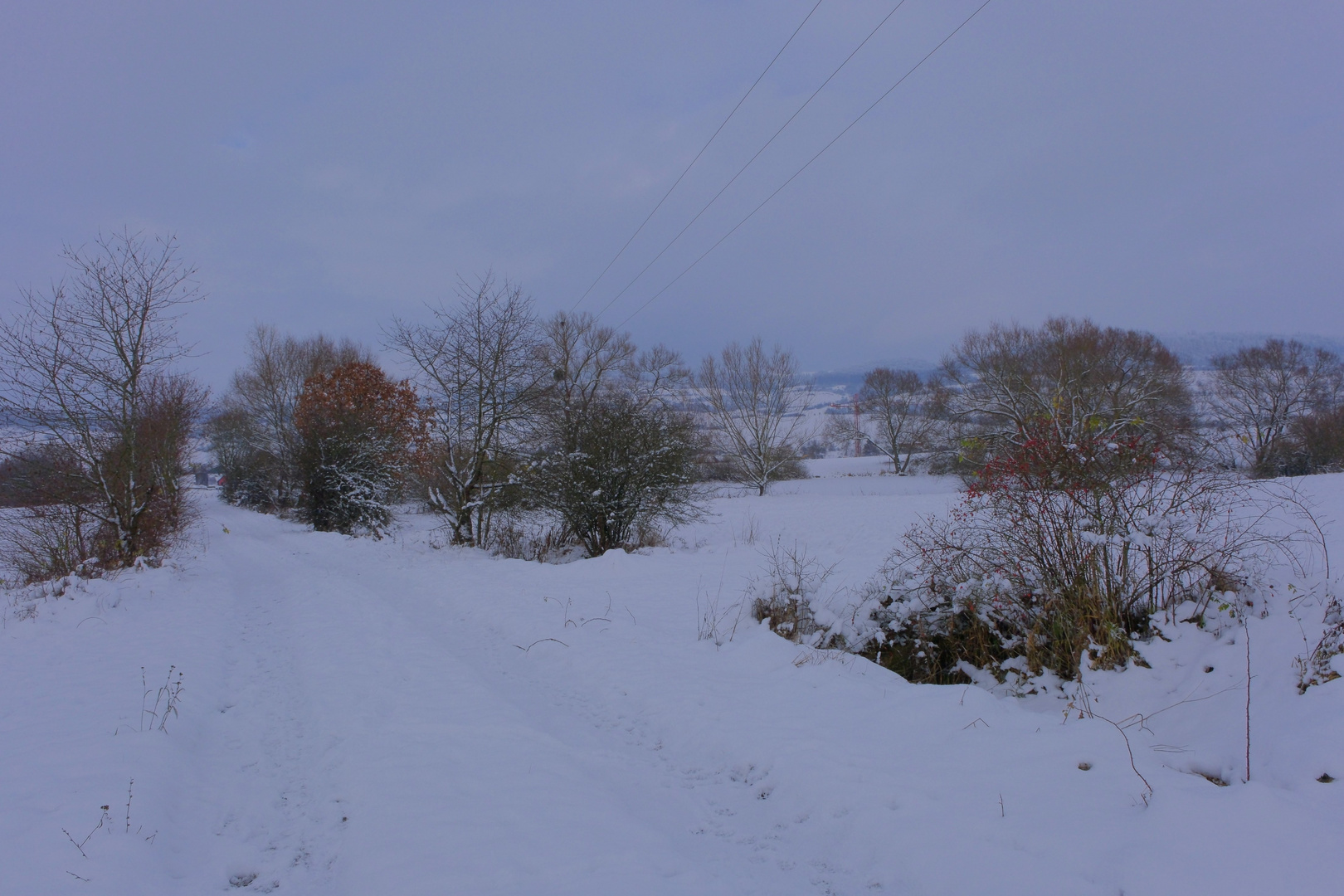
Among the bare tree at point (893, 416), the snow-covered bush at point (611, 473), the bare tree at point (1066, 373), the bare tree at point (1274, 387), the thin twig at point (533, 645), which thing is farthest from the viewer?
the bare tree at point (893, 416)

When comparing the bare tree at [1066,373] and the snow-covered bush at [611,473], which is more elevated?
the bare tree at [1066,373]

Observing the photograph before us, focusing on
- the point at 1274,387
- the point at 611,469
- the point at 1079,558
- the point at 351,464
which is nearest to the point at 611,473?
the point at 611,469

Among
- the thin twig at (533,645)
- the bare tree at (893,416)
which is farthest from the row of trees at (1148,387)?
the thin twig at (533,645)

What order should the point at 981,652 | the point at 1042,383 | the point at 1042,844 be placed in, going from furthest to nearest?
the point at 1042,383 < the point at 981,652 < the point at 1042,844

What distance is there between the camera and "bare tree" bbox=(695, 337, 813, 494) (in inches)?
1665

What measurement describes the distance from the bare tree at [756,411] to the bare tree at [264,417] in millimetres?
23270

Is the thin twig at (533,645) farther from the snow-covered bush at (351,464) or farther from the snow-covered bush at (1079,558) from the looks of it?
the snow-covered bush at (351,464)

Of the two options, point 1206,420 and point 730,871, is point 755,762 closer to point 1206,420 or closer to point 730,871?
point 730,871

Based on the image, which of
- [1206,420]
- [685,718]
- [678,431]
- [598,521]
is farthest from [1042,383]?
[685,718]

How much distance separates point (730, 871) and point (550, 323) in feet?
103

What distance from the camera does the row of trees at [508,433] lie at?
1438cm

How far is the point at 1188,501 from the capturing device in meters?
5.45

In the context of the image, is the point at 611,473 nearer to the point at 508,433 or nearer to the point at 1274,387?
the point at 508,433

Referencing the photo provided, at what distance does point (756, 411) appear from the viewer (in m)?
42.8
